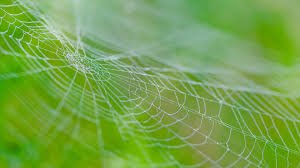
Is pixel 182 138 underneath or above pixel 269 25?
underneath

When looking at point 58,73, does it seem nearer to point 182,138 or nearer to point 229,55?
point 182,138

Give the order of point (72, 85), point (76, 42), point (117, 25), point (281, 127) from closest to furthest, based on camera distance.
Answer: point (76, 42) < point (72, 85) < point (281, 127) < point (117, 25)

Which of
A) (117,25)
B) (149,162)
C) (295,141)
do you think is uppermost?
(117,25)

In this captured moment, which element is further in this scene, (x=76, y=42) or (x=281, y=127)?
(x=281, y=127)

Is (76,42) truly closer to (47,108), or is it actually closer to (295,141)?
(47,108)

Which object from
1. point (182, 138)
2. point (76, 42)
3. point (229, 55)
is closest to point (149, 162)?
point (182, 138)

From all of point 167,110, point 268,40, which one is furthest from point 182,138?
point 268,40

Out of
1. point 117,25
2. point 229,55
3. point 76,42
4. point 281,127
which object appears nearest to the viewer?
point 76,42
